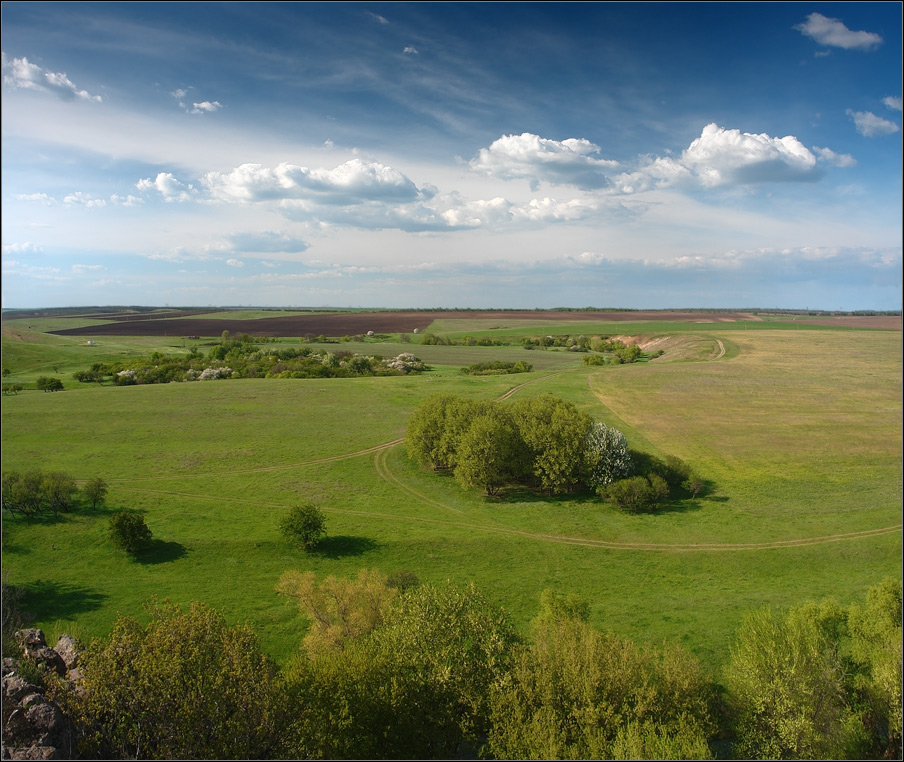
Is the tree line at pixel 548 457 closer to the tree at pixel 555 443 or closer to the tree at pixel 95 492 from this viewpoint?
the tree at pixel 555 443

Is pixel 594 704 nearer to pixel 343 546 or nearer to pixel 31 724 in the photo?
pixel 31 724

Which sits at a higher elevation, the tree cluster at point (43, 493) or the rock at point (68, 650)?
the tree cluster at point (43, 493)

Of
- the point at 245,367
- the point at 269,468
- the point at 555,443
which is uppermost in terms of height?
the point at 245,367

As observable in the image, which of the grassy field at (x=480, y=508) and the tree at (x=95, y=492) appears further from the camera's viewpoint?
the tree at (x=95, y=492)

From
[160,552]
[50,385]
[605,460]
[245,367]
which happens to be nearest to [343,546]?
[160,552]

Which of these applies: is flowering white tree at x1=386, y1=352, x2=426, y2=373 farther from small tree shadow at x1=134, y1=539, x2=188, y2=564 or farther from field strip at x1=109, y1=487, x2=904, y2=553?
small tree shadow at x1=134, y1=539, x2=188, y2=564

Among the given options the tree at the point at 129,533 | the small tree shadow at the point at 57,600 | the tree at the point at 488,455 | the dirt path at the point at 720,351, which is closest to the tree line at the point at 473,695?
the small tree shadow at the point at 57,600

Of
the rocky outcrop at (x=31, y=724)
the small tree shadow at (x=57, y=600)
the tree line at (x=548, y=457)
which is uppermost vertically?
the tree line at (x=548, y=457)
